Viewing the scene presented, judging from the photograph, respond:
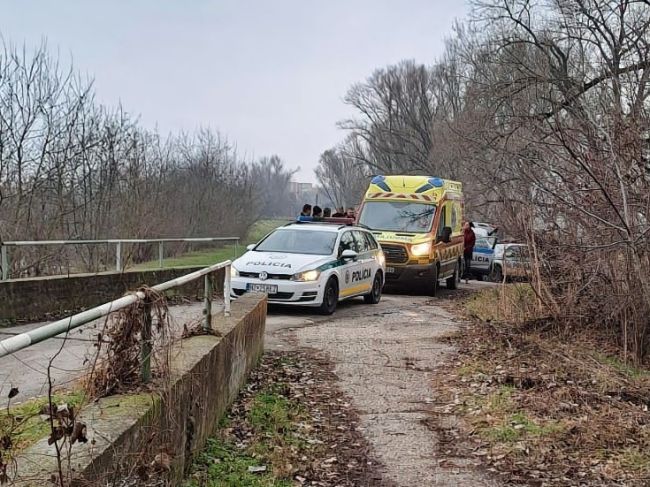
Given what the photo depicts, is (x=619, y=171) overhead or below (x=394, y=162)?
below

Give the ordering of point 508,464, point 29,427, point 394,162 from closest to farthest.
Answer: point 29,427
point 508,464
point 394,162

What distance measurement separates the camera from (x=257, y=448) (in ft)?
18.0

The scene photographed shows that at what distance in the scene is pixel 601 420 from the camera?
591 centimetres

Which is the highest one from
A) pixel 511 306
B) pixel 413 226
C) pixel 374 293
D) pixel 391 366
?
pixel 413 226

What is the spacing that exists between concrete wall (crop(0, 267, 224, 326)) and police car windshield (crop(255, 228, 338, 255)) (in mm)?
1719

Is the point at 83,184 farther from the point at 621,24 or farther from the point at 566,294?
the point at 621,24

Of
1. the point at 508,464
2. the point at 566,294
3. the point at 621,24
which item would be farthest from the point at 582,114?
the point at 621,24

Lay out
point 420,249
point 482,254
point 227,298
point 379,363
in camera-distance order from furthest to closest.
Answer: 1. point 482,254
2. point 420,249
3. point 379,363
4. point 227,298

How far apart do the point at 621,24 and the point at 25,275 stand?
16.2m

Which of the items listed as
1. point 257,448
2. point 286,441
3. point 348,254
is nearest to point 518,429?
point 286,441

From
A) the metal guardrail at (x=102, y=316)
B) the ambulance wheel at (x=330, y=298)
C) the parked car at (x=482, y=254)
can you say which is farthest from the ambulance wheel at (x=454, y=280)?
the metal guardrail at (x=102, y=316)

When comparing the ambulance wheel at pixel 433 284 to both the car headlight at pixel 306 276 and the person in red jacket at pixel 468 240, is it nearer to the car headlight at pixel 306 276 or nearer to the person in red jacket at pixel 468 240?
the person in red jacket at pixel 468 240

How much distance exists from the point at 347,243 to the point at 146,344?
971cm

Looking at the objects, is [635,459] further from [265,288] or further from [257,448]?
[265,288]
